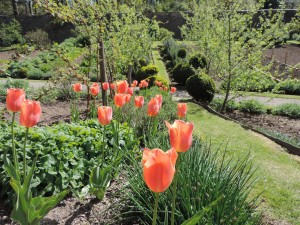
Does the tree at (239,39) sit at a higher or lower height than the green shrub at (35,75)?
higher

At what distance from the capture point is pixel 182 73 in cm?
1492

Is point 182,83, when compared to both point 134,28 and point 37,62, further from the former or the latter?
point 37,62

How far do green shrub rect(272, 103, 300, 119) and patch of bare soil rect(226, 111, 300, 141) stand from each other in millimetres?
279

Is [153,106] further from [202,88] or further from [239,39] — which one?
[202,88]

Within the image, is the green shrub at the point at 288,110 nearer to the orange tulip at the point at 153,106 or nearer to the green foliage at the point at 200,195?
the green foliage at the point at 200,195

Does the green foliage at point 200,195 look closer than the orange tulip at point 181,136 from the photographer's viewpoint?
No

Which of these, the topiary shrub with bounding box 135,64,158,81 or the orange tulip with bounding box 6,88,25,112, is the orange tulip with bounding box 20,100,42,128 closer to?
the orange tulip with bounding box 6,88,25,112

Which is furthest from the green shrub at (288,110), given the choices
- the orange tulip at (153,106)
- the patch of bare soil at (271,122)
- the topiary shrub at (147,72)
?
the orange tulip at (153,106)

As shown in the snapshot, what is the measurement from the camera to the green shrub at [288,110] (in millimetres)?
9602

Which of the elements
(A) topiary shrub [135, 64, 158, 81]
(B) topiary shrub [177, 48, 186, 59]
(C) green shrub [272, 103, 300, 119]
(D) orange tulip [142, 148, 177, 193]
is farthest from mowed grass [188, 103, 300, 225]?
(B) topiary shrub [177, 48, 186, 59]

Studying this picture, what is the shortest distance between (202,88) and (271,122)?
2.44 meters

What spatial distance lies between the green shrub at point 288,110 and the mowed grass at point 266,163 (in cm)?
234

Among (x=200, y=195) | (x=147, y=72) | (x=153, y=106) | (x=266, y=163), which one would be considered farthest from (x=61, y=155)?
(x=147, y=72)

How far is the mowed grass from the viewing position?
3.73m
